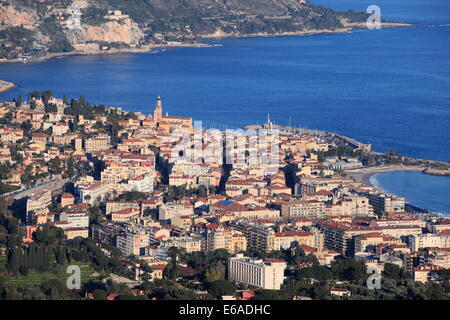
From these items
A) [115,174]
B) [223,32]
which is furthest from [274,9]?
[115,174]

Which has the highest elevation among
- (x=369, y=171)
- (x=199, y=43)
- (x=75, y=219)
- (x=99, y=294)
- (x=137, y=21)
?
(x=99, y=294)

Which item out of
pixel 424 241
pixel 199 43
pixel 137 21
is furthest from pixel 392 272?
pixel 137 21

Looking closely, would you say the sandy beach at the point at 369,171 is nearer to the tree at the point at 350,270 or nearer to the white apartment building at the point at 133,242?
the white apartment building at the point at 133,242

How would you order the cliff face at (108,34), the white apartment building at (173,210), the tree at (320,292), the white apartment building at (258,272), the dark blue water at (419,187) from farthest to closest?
the cliff face at (108,34), the dark blue water at (419,187), the white apartment building at (173,210), the white apartment building at (258,272), the tree at (320,292)

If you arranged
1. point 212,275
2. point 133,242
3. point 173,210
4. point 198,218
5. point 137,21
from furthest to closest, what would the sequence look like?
point 137,21 < point 173,210 < point 198,218 < point 133,242 < point 212,275

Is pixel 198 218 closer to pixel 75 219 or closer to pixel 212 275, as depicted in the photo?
pixel 75 219

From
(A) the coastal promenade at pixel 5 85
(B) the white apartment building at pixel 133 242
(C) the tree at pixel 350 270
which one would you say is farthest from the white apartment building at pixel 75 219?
(A) the coastal promenade at pixel 5 85
